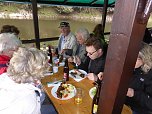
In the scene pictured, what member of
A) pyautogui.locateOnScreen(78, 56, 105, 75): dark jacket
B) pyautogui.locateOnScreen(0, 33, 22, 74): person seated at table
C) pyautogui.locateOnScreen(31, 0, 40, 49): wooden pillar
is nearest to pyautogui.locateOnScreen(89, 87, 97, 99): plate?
pyautogui.locateOnScreen(78, 56, 105, 75): dark jacket

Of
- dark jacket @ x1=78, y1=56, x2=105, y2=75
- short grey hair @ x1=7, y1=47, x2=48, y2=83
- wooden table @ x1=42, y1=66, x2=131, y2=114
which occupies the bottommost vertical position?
wooden table @ x1=42, y1=66, x2=131, y2=114

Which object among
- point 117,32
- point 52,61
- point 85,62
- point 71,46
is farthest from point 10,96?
point 71,46

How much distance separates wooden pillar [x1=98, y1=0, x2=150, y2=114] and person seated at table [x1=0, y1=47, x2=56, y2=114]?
2.10 feet

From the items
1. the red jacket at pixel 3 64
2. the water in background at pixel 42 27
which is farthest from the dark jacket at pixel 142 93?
the water in background at pixel 42 27

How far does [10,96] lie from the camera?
109cm

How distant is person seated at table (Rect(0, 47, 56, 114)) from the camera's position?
3.54ft

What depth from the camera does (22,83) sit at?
117 centimetres

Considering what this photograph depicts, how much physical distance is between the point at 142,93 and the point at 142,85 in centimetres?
10

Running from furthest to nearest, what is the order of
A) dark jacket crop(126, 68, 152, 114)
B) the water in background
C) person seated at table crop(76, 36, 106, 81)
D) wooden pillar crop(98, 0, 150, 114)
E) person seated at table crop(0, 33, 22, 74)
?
the water in background, person seated at table crop(76, 36, 106, 81), person seated at table crop(0, 33, 22, 74), dark jacket crop(126, 68, 152, 114), wooden pillar crop(98, 0, 150, 114)

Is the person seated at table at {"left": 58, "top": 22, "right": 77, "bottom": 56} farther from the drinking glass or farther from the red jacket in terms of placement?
the red jacket

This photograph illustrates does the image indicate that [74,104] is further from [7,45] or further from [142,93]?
[7,45]

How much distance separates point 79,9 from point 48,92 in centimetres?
368

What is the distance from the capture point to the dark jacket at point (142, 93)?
1446mm

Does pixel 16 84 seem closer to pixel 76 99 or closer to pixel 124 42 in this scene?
pixel 76 99
